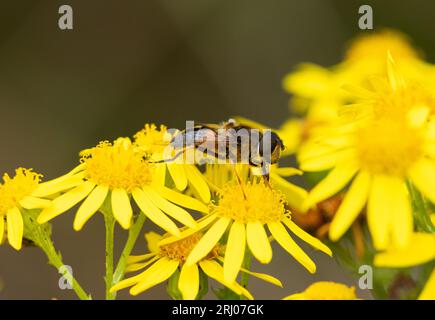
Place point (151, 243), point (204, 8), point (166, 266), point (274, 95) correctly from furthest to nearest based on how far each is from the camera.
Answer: point (274, 95)
point (204, 8)
point (151, 243)
point (166, 266)

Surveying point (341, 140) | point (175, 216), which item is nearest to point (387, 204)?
point (341, 140)

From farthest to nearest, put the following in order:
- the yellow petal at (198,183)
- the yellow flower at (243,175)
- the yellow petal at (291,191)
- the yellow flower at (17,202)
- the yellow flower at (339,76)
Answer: the yellow flower at (339,76), the yellow petal at (291,191), the yellow flower at (243,175), the yellow petal at (198,183), the yellow flower at (17,202)

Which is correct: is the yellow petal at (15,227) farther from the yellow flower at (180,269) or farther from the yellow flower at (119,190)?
the yellow flower at (180,269)

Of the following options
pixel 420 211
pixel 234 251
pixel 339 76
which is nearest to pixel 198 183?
pixel 234 251

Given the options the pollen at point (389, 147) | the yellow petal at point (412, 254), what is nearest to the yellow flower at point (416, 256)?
the yellow petal at point (412, 254)

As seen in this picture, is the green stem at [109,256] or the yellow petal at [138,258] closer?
the green stem at [109,256]
